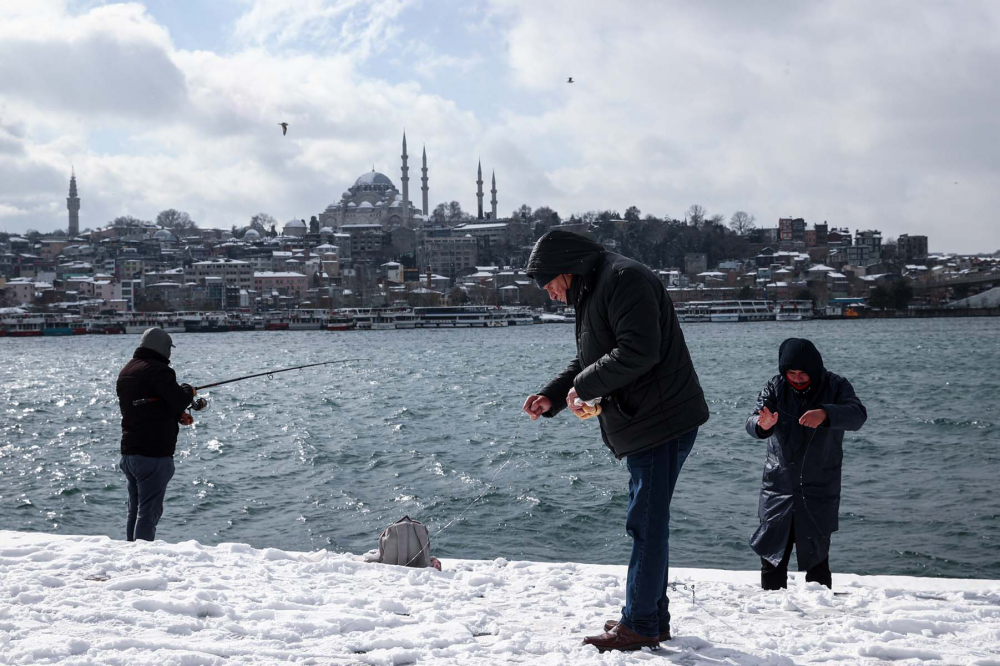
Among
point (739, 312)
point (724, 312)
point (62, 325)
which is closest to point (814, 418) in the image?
point (724, 312)

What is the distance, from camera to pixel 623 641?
2.52 meters

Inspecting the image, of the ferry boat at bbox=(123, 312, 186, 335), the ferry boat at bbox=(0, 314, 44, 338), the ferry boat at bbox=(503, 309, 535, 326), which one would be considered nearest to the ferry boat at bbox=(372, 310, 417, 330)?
the ferry boat at bbox=(503, 309, 535, 326)

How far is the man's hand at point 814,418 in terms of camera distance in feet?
9.98

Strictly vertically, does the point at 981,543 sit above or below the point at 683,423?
below

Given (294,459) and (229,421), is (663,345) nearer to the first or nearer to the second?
(294,459)

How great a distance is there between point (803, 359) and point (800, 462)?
1.19 feet

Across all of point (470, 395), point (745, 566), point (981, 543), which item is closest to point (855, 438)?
point (981, 543)

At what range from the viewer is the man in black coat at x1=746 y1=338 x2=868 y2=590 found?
10.4 feet

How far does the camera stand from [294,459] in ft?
41.4

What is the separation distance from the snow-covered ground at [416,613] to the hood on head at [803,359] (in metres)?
0.72

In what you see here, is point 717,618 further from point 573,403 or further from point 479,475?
point 479,475

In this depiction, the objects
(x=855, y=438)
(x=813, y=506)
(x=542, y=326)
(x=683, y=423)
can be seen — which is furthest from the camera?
(x=542, y=326)

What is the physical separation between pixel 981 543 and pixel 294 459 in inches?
331

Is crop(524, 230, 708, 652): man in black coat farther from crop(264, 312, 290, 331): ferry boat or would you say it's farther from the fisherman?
crop(264, 312, 290, 331): ferry boat
